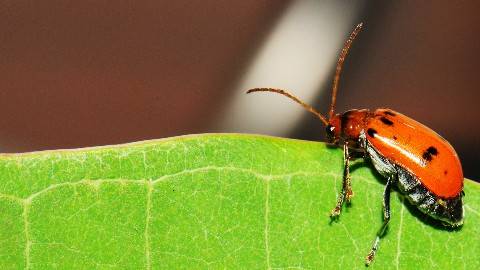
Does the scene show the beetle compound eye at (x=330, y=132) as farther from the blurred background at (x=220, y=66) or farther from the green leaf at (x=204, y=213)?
the blurred background at (x=220, y=66)

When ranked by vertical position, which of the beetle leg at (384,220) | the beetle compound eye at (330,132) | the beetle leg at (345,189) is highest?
the beetle compound eye at (330,132)

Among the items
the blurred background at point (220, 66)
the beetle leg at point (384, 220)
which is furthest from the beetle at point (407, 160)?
the blurred background at point (220, 66)

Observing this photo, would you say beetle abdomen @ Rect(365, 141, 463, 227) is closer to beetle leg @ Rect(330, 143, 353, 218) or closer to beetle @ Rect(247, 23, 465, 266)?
beetle @ Rect(247, 23, 465, 266)

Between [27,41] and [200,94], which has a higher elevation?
[27,41]

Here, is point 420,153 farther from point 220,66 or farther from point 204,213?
point 220,66

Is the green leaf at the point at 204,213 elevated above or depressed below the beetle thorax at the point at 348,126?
below

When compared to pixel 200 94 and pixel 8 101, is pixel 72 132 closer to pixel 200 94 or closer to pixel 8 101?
pixel 8 101

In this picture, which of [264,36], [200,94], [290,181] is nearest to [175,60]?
[200,94]
